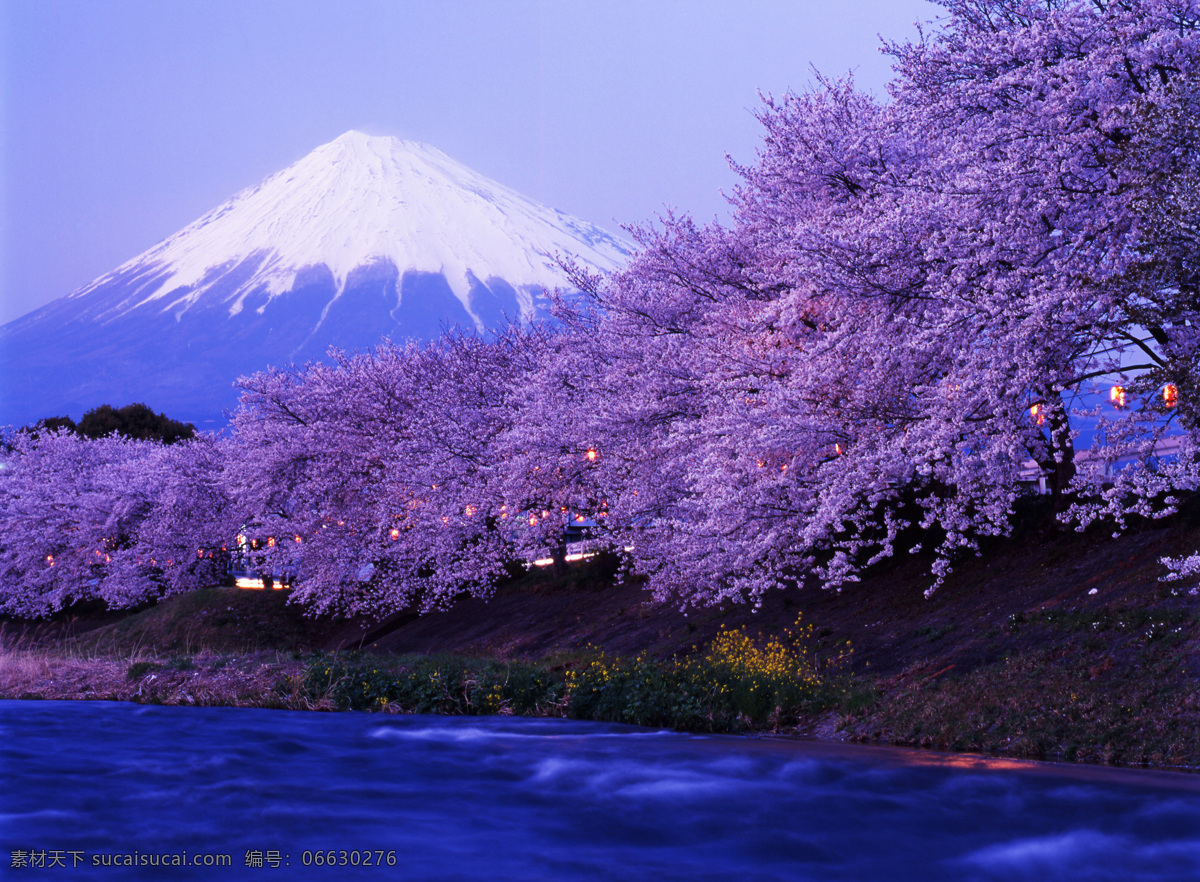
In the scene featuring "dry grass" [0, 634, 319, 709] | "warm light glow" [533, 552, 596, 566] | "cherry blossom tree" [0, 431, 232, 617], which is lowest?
"dry grass" [0, 634, 319, 709]

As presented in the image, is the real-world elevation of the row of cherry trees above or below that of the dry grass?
above

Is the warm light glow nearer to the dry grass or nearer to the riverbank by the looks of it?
the riverbank

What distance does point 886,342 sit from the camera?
1477cm

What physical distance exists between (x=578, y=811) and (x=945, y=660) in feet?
24.8

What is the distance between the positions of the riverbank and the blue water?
113cm

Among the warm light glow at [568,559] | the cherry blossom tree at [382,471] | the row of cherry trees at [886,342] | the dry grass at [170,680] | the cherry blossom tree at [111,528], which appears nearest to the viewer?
the row of cherry trees at [886,342]

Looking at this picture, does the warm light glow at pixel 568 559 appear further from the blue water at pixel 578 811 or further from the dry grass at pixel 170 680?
the blue water at pixel 578 811

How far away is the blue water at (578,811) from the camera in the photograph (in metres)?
7.45

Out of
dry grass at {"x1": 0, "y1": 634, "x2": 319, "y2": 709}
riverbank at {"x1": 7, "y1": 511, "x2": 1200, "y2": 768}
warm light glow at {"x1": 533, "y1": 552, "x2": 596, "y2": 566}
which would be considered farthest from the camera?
warm light glow at {"x1": 533, "y1": 552, "x2": 596, "y2": 566}

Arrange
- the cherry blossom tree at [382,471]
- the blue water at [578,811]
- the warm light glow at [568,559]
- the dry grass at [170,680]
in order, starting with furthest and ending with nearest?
the warm light glow at [568,559], the cherry blossom tree at [382,471], the dry grass at [170,680], the blue water at [578,811]

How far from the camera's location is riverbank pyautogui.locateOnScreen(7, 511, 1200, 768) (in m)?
11.2

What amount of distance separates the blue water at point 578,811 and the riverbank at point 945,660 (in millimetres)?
1128

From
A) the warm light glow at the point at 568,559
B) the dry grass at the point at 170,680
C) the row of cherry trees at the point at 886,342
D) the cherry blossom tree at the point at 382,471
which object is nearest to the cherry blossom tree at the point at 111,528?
the cherry blossom tree at the point at 382,471

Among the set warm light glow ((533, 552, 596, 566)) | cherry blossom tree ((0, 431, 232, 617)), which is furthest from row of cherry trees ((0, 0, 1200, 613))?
cherry blossom tree ((0, 431, 232, 617))
